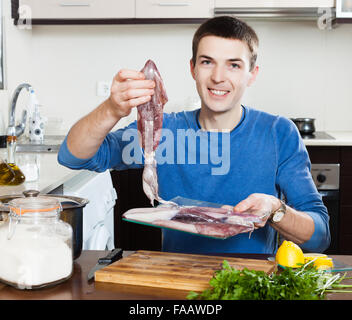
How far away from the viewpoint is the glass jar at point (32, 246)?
92cm

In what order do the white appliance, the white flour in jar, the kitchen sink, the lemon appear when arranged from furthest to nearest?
the kitchen sink, the white appliance, the lemon, the white flour in jar

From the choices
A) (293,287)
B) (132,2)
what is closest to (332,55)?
(132,2)

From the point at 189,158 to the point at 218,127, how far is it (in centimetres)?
14

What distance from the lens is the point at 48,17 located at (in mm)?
3037

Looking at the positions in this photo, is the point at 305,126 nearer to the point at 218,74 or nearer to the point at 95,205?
the point at 95,205

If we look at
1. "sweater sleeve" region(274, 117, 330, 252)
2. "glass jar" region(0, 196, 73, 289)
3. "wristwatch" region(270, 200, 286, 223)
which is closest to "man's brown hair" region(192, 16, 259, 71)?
"sweater sleeve" region(274, 117, 330, 252)

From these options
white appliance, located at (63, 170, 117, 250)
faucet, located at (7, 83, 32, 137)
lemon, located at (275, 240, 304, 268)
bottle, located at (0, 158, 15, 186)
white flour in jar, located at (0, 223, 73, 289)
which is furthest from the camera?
faucet, located at (7, 83, 32, 137)

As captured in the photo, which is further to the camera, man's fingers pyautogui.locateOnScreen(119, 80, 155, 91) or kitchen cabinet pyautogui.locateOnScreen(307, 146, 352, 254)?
kitchen cabinet pyautogui.locateOnScreen(307, 146, 352, 254)

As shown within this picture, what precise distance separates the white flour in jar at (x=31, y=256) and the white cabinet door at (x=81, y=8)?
2.28m

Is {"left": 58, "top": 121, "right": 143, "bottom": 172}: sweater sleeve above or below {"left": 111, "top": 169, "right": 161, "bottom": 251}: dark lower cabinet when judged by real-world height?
above

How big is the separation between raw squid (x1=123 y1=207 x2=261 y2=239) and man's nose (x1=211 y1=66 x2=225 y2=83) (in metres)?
0.50

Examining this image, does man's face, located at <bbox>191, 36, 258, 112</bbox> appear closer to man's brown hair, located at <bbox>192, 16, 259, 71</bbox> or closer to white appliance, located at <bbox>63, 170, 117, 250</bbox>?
man's brown hair, located at <bbox>192, 16, 259, 71</bbox>

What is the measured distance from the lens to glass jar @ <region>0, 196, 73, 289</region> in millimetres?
921

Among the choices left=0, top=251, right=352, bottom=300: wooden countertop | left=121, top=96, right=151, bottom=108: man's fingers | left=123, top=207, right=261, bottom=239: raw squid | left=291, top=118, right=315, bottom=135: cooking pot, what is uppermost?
left=121, top=96, right=151, bottom=108: man's fingers
